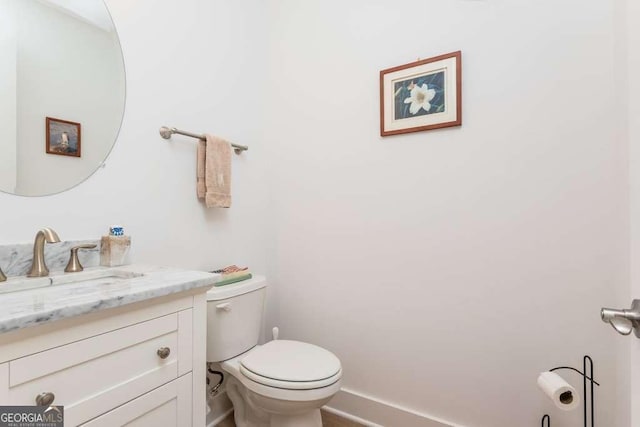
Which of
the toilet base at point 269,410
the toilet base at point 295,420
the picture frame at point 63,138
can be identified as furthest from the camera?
the toilet base at point 295,420

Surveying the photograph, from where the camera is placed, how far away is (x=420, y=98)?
4.86 feet

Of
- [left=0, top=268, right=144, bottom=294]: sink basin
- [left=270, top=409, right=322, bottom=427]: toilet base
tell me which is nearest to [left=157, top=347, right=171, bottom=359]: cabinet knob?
[left=0, top=268, right=144, bottom=294]: sink basin

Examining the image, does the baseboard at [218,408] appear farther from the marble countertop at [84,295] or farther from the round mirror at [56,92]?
the round mirror at [56,92]

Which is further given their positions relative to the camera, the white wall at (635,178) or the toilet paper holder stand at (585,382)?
the toilet paper holder stand at (585,382)

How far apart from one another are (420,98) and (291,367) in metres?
1.34

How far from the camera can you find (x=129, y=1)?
126 cm

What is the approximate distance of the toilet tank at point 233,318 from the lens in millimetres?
1344

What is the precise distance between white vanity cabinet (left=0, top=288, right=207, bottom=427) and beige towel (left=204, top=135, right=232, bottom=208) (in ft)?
2.03

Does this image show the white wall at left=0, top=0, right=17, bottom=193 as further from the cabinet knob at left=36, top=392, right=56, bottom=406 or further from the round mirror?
the cabinet knob at left=36, top=392, right=56, bottom=406

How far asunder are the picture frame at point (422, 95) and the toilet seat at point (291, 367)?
1117 mm

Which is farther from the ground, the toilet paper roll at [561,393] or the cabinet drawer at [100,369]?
the cabinet drawer at [100,369]

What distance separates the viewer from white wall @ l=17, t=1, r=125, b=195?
1031 millimetres

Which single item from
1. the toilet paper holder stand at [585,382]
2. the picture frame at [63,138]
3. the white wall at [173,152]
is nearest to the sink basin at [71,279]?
the white wall at [173,152]

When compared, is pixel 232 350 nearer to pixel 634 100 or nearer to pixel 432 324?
pixel 432 324
